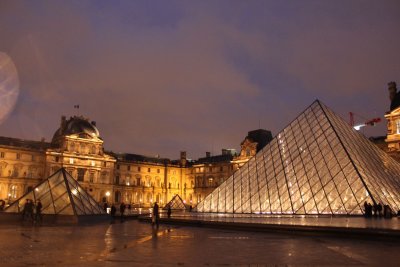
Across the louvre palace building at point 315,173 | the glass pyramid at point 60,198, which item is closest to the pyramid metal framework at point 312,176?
the louvre palace building at point 315,173

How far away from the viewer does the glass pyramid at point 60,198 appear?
2058cm

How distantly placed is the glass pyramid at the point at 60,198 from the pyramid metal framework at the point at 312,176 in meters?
8.30

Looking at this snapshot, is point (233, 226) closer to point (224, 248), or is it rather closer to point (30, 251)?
point (224, 248)

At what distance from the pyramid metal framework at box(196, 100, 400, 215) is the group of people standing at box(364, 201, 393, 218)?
1.01 ft

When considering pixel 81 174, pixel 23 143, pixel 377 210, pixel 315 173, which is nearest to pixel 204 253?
pixel 377 210

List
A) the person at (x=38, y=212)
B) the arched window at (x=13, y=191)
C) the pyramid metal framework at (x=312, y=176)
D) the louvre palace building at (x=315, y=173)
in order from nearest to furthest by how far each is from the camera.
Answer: the person at (x=38, y=212) < the pyramid metal framework at (x=312, y=176) < the louvre palace building at (x=315, y=173) < the arched window at (x=13, y=191)

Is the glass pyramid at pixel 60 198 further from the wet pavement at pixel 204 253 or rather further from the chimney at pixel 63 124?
the chimney at pixel 63 124

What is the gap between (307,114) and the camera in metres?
29.3

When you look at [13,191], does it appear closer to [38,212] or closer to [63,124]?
[63,124]

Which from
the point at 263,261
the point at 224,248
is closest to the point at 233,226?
the point at 224,248

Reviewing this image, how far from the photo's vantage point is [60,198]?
69.6 feet

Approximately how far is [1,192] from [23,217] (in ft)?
138

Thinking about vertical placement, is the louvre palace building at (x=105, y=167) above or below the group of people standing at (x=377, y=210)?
above

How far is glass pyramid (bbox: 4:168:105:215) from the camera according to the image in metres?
20.6
